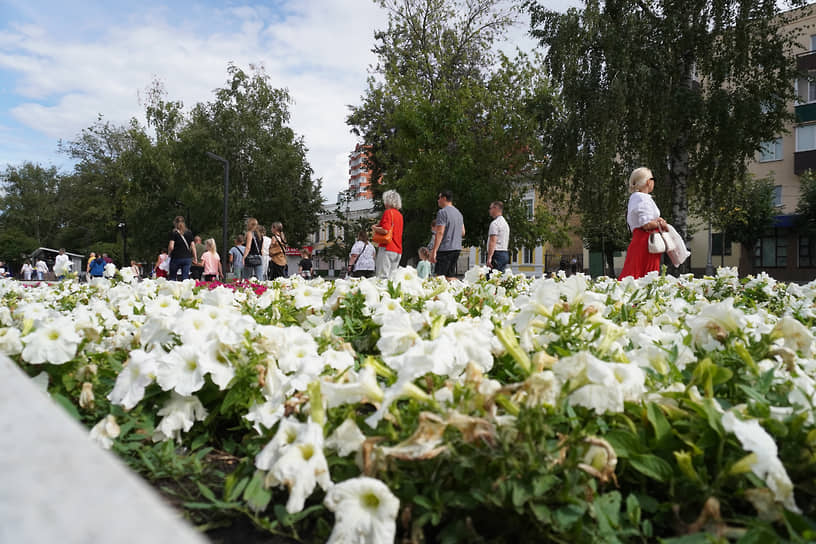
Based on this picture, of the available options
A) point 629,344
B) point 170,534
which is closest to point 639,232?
point 629,344

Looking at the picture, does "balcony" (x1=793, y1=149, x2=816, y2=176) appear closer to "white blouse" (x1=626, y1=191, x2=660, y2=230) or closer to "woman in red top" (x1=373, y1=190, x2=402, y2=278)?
"woman in red top" (x1=373, y1=190, x2=402, y2=278)

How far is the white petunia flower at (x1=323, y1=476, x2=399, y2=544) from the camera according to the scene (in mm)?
1151

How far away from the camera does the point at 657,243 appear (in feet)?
19.3

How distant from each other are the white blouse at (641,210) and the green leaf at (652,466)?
5108mm

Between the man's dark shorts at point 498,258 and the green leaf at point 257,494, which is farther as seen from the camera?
the man's dark shorts at point 498,258

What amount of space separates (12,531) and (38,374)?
5.89 feet

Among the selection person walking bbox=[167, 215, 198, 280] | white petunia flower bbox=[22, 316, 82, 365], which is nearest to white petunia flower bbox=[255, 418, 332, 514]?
white petunia flower bbox=[22, 316, 82, 365]

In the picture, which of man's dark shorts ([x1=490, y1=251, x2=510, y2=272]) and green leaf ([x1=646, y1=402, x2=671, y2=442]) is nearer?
green leaf ([x1=646, y1=402, x2=671, y2=442])

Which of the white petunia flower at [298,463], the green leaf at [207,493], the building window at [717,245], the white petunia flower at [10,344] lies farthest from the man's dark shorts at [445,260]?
the building window at [717,245]

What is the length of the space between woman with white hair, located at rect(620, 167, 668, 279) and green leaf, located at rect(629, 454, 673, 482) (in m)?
4.84

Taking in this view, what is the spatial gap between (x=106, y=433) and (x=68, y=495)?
124 cm

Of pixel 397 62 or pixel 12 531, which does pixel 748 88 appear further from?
pixel 12 531

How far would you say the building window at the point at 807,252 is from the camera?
33500 mm

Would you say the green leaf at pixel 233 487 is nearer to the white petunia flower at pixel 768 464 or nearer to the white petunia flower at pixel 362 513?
the white petunia flower at pixel 362 513
